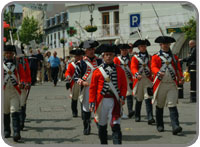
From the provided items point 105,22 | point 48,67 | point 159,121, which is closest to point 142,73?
point 159,121

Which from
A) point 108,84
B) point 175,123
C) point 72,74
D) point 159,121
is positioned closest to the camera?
point 108,84

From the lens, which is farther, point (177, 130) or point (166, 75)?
point (166, 75)

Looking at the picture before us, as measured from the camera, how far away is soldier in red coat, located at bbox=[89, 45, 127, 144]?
703 cm

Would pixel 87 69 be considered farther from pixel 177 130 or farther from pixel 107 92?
pixel 177 130

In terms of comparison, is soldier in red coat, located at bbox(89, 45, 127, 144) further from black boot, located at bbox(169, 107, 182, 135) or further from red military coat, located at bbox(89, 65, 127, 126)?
black boot, located at bbox(169, 107, 182, 135)

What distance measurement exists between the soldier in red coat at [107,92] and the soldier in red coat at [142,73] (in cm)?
300

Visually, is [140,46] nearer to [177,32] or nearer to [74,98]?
[74,98]

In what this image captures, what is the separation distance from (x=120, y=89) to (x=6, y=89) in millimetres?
2437

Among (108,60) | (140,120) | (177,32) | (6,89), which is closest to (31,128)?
(6,89)

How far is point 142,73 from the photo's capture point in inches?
407

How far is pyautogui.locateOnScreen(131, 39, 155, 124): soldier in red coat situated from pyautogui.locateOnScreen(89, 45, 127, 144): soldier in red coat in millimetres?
3001

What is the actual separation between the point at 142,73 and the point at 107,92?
11.2 feet

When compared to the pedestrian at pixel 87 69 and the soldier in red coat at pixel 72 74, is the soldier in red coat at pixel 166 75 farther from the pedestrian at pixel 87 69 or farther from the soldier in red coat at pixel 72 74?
the soldier in red coat at pixel 72 74

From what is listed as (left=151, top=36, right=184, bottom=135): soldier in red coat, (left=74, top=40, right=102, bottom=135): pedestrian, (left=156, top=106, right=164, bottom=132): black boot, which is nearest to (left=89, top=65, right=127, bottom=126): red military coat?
(left=74, top=40, right=102, bottom=135): pedestrian
